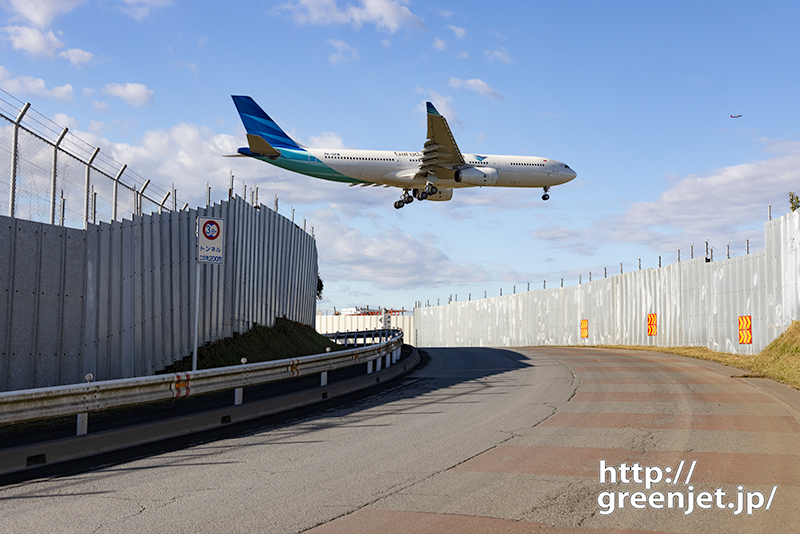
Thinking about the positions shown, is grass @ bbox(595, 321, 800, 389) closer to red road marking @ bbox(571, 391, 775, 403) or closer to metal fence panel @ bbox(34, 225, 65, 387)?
red road marking @ bbox(571, 391, 775, 403)

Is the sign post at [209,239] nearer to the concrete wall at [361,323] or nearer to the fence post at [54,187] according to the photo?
the fence post at [54,187]

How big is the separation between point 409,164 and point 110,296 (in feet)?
74.1

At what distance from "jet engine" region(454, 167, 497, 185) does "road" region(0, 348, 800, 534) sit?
73.2ft

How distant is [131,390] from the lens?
10.3 meters

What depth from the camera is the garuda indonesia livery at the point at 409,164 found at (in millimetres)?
33781

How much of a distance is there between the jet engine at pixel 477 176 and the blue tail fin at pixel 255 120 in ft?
29.5

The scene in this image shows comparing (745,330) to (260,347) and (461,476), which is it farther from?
(461,476)

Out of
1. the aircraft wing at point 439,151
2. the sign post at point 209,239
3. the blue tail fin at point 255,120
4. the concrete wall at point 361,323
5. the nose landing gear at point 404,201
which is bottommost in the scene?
the concrete wall at point 361,323

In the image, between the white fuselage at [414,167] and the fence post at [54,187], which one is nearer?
the fence post at [54,187]

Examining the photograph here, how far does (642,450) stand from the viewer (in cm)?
908

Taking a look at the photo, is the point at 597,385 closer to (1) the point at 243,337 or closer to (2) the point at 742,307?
(1) the point at 243,337

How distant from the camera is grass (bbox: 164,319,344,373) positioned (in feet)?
62.4

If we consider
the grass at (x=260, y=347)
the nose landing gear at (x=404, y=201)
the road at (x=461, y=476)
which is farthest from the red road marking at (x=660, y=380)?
the nose landing gear at (x=404, y=201)

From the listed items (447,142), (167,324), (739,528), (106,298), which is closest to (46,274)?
(106,298)
